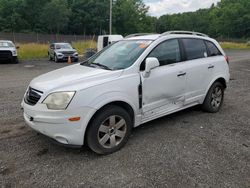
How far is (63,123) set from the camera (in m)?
2.95

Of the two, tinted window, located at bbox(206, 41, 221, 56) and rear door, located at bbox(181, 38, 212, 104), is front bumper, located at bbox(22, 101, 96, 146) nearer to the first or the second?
rear door, located at bbox(181, 38, 212, 104)

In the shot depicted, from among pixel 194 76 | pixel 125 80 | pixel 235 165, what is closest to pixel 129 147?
pixel 125 80

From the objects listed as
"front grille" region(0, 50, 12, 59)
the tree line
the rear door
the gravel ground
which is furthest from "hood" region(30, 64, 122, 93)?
the tree line

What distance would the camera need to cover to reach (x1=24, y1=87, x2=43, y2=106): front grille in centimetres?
315

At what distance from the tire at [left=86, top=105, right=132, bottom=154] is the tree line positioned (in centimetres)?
5488

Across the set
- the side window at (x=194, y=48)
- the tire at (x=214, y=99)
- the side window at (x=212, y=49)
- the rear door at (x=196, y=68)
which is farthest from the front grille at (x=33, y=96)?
the side window at (x=212, y=49)

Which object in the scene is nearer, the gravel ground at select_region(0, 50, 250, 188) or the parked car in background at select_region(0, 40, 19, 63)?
the gravel ground at select_region(0, 50, 250, 188)

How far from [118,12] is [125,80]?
73.5m

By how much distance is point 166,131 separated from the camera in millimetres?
4137

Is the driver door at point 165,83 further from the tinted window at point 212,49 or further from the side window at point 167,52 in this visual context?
the tinted window at point 212,49

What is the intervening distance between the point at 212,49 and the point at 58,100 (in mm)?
3656

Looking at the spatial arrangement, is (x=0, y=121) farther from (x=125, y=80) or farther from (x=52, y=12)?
(x=52, y=12)

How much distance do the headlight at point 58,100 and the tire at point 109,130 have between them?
46 cm

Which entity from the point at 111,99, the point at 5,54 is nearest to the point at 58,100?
the point at 111,99
